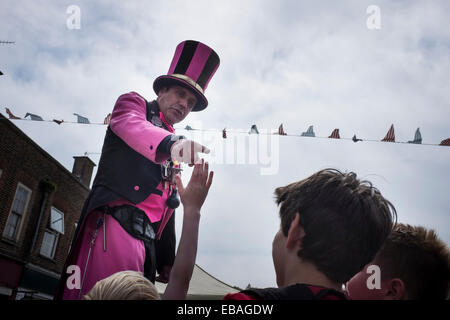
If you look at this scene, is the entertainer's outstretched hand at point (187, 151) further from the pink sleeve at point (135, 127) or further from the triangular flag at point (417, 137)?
the triangular flag at point (417, 137)

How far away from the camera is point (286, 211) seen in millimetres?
1585

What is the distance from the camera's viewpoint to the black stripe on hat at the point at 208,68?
247 cm

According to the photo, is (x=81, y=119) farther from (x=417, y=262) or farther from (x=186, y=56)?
(x=417, y=262)

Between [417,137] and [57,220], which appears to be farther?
[57,220]

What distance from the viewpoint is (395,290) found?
1.97 meters

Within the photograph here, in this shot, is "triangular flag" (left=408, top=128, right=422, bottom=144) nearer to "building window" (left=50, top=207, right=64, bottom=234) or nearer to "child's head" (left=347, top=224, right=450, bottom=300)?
"child's head" (left=347, top=224, right=450, bottom=300)

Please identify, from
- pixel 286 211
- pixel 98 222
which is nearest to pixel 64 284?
pixel 98 222

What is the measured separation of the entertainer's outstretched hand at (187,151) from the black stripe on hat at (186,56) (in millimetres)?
924

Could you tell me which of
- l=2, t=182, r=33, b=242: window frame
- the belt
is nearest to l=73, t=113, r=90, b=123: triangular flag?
the belt

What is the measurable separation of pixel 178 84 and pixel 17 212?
40.3 feet

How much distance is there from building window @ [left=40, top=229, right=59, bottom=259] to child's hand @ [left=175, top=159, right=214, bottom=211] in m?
14.3

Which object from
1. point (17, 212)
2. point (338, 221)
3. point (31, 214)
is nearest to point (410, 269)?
point (338, 221)

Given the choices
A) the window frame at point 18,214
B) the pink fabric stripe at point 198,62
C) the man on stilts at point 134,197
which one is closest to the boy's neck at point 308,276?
the man on stilts at point 134,197
